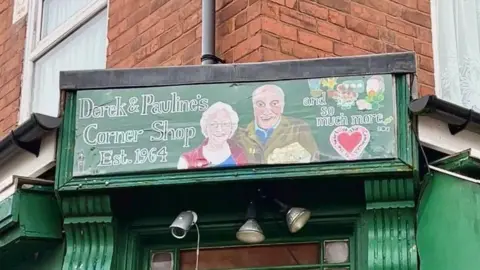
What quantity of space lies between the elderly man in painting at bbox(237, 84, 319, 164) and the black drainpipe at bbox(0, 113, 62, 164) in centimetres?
120

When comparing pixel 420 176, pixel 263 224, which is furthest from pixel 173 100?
pixel 420 176

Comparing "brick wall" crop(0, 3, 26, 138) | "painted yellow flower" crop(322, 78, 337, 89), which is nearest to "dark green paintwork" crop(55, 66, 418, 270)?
"painted yellow flower" crop(322, 78, 337, 89)

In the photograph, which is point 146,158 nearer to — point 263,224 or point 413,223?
Answer: point 263,224

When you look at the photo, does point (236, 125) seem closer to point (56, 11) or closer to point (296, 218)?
point (296, 218)

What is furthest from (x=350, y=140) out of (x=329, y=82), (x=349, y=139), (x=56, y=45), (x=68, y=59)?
(x=56, y=45)

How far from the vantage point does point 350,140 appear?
6.78 meters

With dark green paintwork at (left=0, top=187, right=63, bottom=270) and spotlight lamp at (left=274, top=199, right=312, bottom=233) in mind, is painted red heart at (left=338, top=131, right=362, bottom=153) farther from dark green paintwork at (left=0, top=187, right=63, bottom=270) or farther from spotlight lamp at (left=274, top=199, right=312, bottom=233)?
dark green paintwork at (left=0, top=187, right=63, bottom=270)

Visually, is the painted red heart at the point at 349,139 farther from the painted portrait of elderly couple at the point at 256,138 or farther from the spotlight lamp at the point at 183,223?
the spotlight lamp at the point at 183,223

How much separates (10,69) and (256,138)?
3.35 metres

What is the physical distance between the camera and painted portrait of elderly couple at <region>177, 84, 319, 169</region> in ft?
22.3

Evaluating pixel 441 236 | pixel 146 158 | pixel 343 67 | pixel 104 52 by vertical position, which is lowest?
pixel 441 236

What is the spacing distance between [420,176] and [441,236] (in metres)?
0.37

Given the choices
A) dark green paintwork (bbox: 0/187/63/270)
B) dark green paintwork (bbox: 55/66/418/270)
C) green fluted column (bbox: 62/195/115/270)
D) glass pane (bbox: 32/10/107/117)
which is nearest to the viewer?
dark green paintwork (bbox: 55/66/418/270)

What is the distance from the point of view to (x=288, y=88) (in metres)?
6.95
